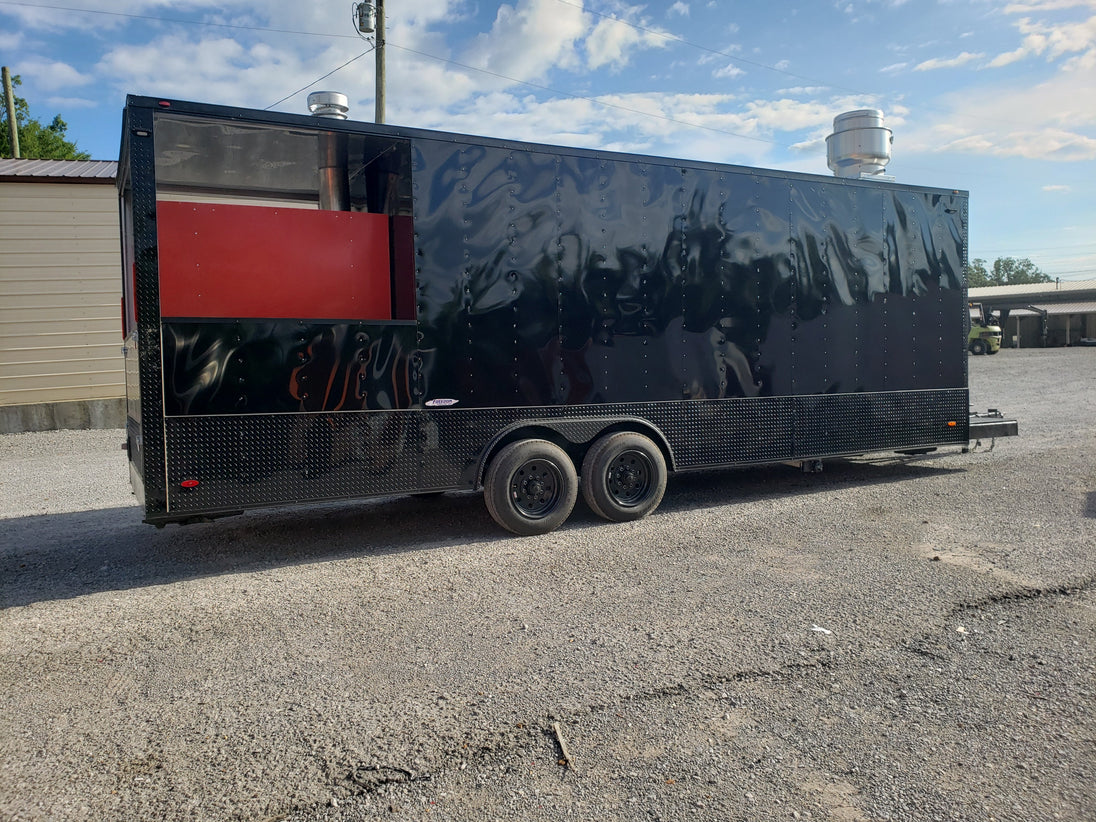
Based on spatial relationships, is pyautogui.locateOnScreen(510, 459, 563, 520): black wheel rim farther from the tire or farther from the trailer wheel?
the tire

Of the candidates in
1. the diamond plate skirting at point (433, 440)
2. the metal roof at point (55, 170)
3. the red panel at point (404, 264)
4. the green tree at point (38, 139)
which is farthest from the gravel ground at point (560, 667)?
the green tree at point (38, 139)

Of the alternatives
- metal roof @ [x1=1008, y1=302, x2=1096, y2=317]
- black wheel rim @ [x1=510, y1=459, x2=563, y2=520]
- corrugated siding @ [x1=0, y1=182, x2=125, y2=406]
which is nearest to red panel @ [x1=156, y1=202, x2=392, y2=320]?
black wheel rim @ [x1=510, y1=459, x2=563, y2=520]

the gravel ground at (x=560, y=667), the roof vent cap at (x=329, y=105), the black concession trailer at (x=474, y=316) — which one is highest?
the roof vent cap at (x=329, y=105)

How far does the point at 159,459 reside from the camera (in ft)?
17.1

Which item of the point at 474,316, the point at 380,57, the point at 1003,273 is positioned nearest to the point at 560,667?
the point at 474,316

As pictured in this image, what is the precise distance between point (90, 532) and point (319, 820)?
5247 mm

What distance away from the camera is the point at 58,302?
13180 mm

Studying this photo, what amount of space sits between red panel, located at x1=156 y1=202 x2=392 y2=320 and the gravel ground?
6.24 ft

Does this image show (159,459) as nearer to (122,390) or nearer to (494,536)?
(494,536)

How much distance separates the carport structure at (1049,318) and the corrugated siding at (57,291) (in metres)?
45.1

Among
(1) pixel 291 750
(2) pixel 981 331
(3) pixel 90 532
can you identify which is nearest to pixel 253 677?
(1) pixel 291 750

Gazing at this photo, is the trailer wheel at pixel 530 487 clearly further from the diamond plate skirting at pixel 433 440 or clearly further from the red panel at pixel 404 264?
the red panel at pixel 404 264

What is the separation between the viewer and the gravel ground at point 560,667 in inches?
111

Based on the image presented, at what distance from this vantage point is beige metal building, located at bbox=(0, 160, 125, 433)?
12914 millimetres
